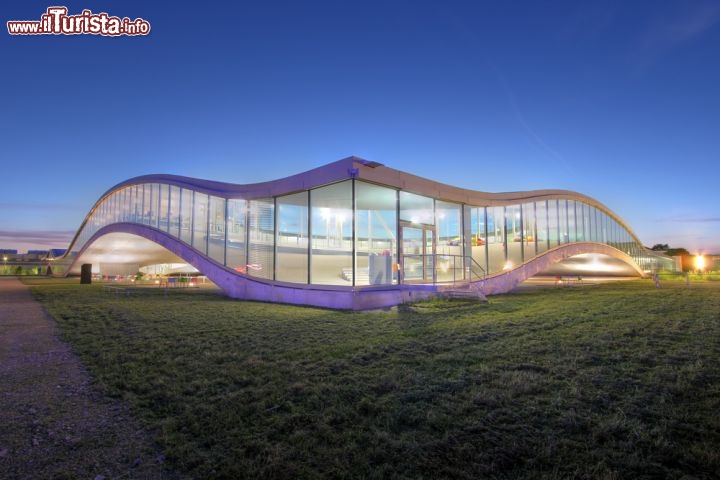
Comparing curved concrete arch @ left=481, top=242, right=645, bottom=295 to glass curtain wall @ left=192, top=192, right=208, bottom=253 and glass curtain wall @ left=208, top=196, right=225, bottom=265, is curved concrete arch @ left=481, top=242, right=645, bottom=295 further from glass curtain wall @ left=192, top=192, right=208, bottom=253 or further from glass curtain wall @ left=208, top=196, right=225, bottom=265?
glass curtain wall @ left=192, top=192, right=208, bottom=253

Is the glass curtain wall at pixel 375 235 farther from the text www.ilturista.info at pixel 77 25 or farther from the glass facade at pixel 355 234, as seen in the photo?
the text www.ilturista.info at pixel 77 25

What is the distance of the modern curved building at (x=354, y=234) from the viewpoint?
45.6 feet

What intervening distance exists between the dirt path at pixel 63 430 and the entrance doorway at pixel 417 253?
10.7m

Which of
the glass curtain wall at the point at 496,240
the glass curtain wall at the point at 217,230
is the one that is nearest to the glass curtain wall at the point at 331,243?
the glass curtain wall at the point at 217,230

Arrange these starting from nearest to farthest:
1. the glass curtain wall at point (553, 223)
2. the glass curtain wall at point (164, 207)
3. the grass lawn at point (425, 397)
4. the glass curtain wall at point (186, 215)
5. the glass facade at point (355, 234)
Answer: the grass lawn at point (425, 397)
the glass facade at point (355, 234)
the glass curtain wall at point (186, 215)
the glass curtain wall at point (164, 207)
the glass curtain wall at point (553, 223)

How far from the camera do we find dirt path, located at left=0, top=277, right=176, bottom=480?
9.95 ft

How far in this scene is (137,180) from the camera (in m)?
30.0

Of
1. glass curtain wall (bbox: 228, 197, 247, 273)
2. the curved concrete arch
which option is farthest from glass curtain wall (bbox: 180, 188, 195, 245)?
the curved concrete arch

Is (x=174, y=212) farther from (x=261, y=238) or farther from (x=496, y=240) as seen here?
(x=496, y=240)

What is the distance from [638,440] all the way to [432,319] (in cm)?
682

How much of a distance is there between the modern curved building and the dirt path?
8410mm

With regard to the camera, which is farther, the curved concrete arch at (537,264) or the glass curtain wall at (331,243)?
the curved concrete arch at (537,264)

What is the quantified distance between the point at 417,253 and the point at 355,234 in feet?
12.5

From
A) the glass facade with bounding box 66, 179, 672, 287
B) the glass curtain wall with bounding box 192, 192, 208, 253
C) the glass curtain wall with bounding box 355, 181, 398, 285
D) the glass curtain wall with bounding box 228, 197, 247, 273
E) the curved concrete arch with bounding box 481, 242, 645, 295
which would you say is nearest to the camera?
the glass curtain wall with bounding box 355, 181, 398, 285
